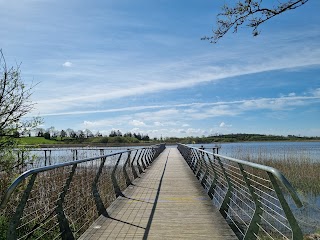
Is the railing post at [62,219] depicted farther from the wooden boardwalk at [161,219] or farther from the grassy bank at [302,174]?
the grassy bank at [302,174]

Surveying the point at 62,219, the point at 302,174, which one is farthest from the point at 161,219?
the point at 302,174

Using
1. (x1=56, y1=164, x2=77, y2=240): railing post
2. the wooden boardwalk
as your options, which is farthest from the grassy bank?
(x1=56, y1=164, x2=77, y2=240): railing post

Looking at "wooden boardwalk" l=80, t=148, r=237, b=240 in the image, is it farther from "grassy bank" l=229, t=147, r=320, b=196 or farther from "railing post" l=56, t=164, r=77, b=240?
"grassy bank" l=229, t=147, r=320, b=196

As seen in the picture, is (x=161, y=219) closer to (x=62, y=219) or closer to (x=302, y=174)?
(x=62, y=219)

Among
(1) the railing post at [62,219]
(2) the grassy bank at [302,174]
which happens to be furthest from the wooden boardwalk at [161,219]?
(2) the grassy bank at [302,174]

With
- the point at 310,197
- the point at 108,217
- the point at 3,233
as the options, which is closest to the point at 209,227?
the point at 108,217

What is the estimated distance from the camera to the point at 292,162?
68.1 feet

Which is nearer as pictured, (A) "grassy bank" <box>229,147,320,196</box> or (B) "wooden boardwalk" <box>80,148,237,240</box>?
(B) "wooden boardwalk" <box>80,148,237,240</box>

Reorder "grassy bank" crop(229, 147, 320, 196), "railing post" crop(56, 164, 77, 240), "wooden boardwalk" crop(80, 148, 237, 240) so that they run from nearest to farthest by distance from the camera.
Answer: "railing post" crop(56, 164, 77, 240) < "wooden boardwalk" crop(80, 148, 237, 240) < "grassy bank" crop(229, 147, 320, 196)

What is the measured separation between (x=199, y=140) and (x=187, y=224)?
101 m

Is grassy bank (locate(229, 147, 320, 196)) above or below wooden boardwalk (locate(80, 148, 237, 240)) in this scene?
below

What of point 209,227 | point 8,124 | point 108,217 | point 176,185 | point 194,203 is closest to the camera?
point 209,227

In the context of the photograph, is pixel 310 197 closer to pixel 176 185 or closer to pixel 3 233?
pixel 176 185

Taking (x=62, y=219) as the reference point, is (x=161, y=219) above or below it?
below
